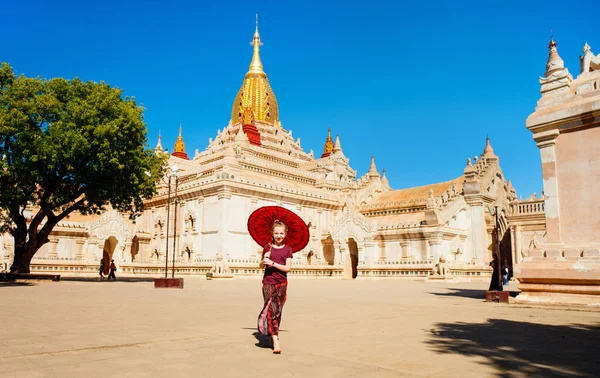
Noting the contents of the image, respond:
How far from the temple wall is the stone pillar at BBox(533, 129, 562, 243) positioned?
11 cm

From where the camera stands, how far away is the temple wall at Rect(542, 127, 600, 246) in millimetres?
13531

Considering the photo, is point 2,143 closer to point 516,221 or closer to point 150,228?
point 150,228

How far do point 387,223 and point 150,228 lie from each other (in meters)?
21.3

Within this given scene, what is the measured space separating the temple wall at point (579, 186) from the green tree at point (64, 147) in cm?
2082

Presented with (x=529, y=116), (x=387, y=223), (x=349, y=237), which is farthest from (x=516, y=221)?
(x=529, y=116)

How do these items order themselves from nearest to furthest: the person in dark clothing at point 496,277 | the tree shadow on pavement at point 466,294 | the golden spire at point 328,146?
the person in dark clothing at point 496,277 → the tree shadow on pavement at point 466,294 → the golden spire at point 328,146

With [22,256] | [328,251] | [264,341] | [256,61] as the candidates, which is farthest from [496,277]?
[256,61]

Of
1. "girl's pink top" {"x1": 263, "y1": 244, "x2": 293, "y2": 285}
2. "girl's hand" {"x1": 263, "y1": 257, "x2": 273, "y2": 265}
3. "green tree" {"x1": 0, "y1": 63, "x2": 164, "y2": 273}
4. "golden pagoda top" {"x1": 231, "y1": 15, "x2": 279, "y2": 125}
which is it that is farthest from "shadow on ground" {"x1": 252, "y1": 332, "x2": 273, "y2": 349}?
"golden pagoda top" {"x1": 231, "y1": 15, "x2": 279, "y2": 125}

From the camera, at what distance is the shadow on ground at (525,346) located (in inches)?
230

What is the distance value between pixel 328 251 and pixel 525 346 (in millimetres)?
38230

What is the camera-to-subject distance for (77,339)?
7785mm

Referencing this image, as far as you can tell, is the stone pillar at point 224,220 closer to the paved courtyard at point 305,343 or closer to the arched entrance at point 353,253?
the arched entrance at point 353,253

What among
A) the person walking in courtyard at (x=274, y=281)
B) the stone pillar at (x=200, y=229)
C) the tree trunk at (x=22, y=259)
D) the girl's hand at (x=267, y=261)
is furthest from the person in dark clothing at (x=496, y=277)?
the stone pillar at (x=200, y=229)

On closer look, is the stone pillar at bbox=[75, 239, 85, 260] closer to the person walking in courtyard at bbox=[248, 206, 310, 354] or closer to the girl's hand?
the person walking in courtyard at bbox=[248, 206, 310, 354]
